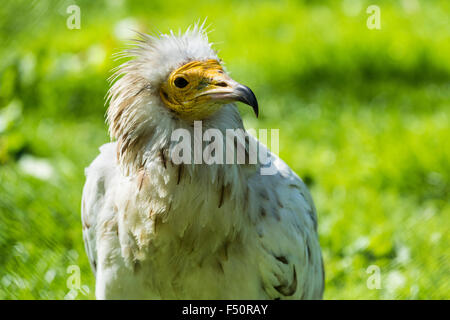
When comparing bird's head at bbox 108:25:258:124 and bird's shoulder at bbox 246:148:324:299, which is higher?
bird's head at bbox 108:25:258:124

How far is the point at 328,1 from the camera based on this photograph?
7.65 meters

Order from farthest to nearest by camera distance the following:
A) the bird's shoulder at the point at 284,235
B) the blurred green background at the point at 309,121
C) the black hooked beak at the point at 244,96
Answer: the blurred green background at the point at 309,121 < the bird's shoulder at the point at 284,235 < the black hooked beak at the point at 244,96

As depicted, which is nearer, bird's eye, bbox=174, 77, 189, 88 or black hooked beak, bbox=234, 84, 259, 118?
black hooked beak, bbox=234, 84, 259, 118

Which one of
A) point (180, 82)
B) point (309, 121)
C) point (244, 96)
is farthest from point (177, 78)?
point (309, 121)

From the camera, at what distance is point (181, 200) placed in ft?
8.91

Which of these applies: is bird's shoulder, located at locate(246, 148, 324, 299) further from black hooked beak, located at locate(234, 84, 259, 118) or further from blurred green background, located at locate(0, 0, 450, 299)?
blurred green background, located at locate(0, 0, 450, 299)

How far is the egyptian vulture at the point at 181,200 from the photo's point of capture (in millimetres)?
2670

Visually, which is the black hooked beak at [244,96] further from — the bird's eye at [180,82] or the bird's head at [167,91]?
the bird's eye at [180,82]

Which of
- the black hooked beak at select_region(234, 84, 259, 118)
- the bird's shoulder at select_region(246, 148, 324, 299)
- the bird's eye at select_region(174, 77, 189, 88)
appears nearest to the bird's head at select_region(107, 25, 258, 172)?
the bird's eye at select_region(174, 77, 189, 88)

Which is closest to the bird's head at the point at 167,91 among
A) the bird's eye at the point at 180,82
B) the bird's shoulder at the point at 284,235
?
the bird's eye at the point at 180,82

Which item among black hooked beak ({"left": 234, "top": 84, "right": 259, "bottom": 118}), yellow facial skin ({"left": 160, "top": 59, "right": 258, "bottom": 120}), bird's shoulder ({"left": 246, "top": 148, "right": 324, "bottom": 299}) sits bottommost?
bird's shoulder ({"left": 246, "top": 148, "right": 324, "bottom": 299})

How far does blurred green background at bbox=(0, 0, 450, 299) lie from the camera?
418 centimetres

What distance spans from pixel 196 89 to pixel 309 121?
3.44 meters

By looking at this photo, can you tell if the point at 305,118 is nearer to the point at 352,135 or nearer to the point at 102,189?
the point at 352,135
